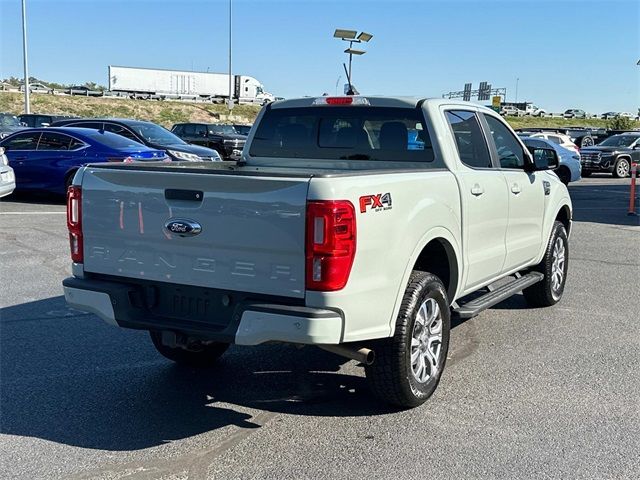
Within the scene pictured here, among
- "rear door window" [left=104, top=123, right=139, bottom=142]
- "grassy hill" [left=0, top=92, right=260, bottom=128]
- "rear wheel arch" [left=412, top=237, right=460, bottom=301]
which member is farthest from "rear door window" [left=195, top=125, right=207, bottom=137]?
"grassy hill" [left=0, top=92, right=260, bottom=128]

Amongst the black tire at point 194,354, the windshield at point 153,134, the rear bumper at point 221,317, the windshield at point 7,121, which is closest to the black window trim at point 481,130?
the rear bumper at point 221,317

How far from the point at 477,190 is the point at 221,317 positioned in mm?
2291

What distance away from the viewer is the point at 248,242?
4004 mm

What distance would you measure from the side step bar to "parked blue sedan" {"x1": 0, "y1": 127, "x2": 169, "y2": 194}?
973 centimetres

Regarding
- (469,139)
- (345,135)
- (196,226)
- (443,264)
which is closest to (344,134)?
(345,135)

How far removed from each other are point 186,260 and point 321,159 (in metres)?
1.89

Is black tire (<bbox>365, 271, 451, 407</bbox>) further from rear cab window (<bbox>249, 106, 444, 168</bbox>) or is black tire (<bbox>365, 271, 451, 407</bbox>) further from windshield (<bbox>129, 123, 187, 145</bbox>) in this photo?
windshield (<bbox>129, 123, 187, 145</bbox>)

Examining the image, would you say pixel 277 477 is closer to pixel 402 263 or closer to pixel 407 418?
pixel 407 418

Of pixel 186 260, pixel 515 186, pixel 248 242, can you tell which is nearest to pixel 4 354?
pixel 186 260

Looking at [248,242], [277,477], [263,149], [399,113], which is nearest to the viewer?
→ [277,477]

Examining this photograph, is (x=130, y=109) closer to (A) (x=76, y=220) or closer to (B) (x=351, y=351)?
(A) (x=76, y=220)

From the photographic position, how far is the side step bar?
5.30m

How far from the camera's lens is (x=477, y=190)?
5438 millimetres

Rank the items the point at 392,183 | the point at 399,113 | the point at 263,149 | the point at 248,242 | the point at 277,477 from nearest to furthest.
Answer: the point at 277,477 → the point at 248,242 → the point at 392,183 → the point at 399,113 → the point at 263,149
